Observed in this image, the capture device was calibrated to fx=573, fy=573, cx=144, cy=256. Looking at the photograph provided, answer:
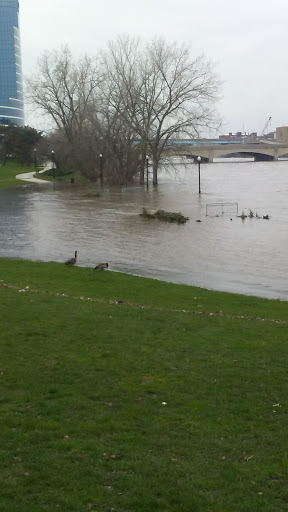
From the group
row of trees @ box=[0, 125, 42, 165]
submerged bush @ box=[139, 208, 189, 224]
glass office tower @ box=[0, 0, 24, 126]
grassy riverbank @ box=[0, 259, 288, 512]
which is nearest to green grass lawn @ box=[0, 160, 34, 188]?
row of trees @ box=[0, 125, 42, 165]

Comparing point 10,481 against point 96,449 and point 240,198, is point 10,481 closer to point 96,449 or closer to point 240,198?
point 96,449

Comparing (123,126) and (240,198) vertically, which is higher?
(123,126)

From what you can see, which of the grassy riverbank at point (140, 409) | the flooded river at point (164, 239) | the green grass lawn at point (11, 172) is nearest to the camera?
the grassy riverbank at point (140, 409)

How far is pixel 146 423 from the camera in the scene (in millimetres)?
5805

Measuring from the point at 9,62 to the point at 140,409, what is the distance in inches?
7001

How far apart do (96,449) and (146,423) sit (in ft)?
2.67

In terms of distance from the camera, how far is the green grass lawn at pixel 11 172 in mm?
67250

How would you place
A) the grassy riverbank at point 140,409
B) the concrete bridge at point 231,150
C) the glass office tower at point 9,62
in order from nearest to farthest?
the grassy riverbank at point 140,409
the concrete bridge at point 231,150
the glass office tower at point 9,62

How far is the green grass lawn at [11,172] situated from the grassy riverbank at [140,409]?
57.6 m

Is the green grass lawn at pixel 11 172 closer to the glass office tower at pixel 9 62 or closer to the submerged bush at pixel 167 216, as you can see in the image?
the submerged bush at pixel 167 216

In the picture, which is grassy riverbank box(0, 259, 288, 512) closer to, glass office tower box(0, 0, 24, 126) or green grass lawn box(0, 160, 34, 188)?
green grass lawn box(0, 160, 34, 188)

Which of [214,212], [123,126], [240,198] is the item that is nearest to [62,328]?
[214,212]

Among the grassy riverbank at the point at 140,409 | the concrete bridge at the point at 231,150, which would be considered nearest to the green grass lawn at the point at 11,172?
the concrete bridge at the point at 231,150

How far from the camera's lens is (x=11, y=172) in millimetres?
85438
